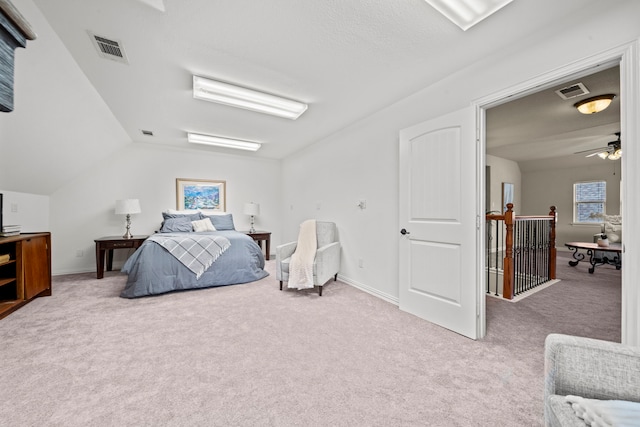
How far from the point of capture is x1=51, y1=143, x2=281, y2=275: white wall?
4367 millimetres

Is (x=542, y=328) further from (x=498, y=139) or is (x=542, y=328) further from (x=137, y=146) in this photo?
(x=137, y=146)

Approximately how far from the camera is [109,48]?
6.59 feet

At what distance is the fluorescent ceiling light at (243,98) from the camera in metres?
2.48

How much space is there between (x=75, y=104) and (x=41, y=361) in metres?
2.46

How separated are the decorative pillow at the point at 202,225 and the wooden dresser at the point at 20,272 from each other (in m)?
1.93

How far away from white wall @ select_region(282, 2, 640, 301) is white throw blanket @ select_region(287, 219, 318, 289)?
20.6 inches

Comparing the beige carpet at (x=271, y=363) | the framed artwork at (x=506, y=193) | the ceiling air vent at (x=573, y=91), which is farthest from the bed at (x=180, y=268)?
the framed artwork at (x=506, y=193)

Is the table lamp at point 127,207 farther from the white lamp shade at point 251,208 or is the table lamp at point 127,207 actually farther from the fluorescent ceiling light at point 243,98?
the fluorescent ceiling light at point 243,98

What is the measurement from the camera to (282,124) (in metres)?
3.80

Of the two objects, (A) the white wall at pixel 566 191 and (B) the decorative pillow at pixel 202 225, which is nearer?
(B) the decorative pillow at pixel 202 225

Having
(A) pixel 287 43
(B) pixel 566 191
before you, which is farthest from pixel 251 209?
(B) pixel 566 191

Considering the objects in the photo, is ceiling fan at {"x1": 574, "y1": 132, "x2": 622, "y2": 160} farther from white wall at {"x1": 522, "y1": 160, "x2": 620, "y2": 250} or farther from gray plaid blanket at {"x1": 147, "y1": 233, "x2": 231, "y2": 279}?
gray plaid blanket at {"x1": 147, "y1": 233, "x2": 231, "y2": 279}

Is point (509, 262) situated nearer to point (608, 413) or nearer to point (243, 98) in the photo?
point (608, 413)

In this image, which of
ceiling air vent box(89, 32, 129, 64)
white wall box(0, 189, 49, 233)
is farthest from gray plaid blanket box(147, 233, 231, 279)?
ceiling air vent box(89, 32, 129, 64)
